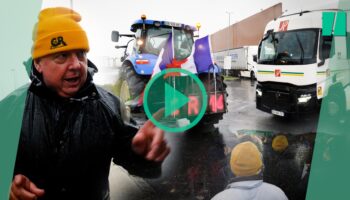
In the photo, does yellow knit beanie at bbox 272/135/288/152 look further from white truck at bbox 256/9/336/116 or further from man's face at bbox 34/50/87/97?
man's face at bbox 34/50/87/97

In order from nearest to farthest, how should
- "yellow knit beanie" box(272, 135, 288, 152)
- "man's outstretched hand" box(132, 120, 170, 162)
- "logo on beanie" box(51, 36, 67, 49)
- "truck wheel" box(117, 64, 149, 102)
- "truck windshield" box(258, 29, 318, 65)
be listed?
"logo on beanie" box(51, 36, 67, 49), "man's outstretched hand" box(132, 120, 170, 162), "truck wheel" box(117, 64, 149, 102), "truck windshield" box(258, 29, 318, 65), "yellow knit beanie" box(272, 135, 288, 152)

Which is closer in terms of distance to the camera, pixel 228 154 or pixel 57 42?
pixel 57 42

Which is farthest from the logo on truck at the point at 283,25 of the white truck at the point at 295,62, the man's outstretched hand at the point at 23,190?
the man's outstretched hand at the point at 23,190

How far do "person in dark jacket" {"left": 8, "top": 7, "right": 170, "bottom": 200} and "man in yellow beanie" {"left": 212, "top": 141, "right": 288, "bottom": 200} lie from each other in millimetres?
465

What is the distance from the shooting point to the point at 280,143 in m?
2.96

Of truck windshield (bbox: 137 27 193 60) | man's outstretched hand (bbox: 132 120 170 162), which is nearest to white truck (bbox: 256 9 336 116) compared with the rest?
truck windshield (bbox: 137 27 193 60)

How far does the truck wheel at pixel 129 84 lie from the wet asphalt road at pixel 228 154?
55cm

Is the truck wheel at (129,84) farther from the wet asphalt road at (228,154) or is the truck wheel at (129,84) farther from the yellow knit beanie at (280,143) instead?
the yellow knit beanie at (280,143)

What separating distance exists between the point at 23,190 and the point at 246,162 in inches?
37.5

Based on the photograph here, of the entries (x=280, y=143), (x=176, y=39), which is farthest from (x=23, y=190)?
(x=280, y=143)

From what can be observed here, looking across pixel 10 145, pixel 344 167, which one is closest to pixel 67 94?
pixel 10 145

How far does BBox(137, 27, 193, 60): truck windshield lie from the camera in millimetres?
1639

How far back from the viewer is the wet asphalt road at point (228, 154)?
7.10 ft

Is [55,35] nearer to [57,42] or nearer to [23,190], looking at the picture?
[57,42]
